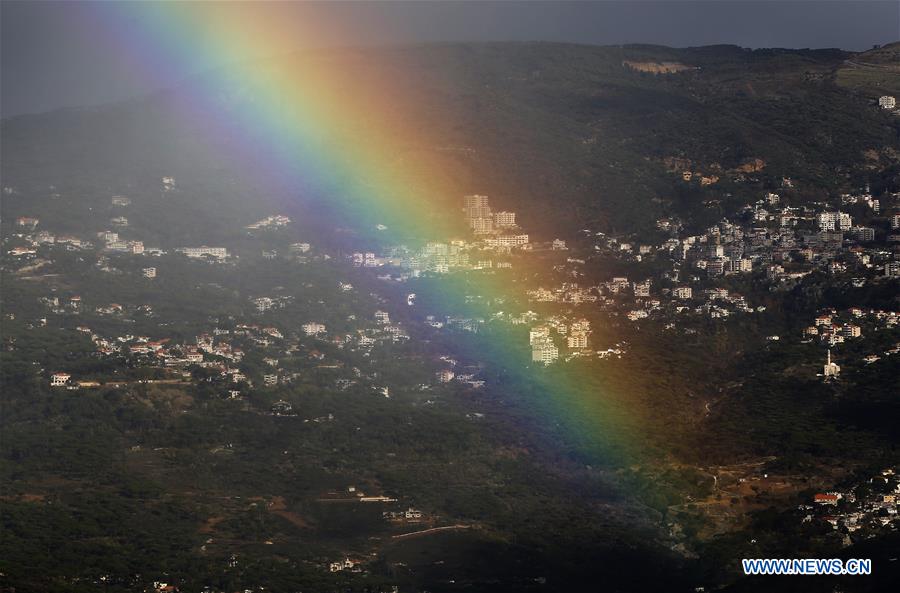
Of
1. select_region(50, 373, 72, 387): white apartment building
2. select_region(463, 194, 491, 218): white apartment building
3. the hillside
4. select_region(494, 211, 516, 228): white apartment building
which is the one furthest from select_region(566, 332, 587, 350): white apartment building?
select_region(463, 194, 491, 218): white apartment building

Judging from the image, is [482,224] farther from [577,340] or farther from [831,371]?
[831,371]

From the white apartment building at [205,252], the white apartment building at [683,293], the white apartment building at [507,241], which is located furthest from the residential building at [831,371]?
the white apartment building at [205,252]

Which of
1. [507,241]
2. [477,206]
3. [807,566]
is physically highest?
[477,206]

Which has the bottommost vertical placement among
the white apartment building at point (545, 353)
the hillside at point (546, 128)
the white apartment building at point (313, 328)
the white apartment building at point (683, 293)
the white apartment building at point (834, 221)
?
the white apartment building at point (545, 353)

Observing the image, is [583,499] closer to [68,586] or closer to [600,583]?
[600,583]

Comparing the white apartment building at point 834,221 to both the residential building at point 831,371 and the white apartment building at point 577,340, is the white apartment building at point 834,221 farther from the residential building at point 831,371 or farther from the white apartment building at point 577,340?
the residential building at point 831,371

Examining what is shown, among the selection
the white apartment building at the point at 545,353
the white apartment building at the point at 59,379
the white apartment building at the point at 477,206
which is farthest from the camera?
the white apartment building at the point at 477,206

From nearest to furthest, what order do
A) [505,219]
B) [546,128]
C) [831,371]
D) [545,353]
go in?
[831,371]
[545,353]
[505,219]
[546,128]

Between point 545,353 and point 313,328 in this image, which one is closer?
point 545,353

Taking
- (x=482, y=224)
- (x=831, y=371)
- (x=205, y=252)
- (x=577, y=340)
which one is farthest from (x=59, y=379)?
(x=482, y=224)

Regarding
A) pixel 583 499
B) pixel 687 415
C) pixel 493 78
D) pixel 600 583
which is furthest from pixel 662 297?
pixel 493 78
